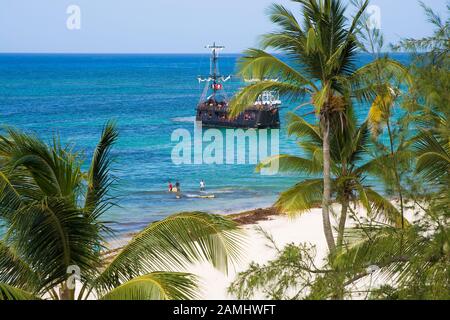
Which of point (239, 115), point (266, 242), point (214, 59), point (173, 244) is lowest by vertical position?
point (266, 242)

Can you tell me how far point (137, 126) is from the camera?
68625mm

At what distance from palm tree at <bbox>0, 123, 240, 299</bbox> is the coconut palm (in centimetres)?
491

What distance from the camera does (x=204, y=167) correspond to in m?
46.6

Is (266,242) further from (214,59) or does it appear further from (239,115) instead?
(239,115)

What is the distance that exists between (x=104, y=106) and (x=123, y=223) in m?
57.1

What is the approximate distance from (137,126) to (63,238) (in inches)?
2424

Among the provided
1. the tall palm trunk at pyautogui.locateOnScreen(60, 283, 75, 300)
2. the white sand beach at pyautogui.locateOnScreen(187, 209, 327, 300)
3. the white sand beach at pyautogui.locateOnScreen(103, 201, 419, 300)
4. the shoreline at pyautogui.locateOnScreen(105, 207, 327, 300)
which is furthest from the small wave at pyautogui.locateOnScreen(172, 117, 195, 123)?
the tall palm trunk at pyautogui.locateOnScreen(60, 283, 75, 300)

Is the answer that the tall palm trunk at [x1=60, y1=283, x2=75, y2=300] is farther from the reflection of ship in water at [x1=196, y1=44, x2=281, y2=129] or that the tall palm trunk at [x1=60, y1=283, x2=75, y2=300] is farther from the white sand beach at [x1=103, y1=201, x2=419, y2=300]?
the reflection of ship in water at [x1=196, y1=44, x2=281, y2=129]

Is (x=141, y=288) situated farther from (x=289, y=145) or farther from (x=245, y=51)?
(x=289, y=145)

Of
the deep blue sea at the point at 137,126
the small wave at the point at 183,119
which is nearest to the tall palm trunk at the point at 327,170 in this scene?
the deep blue sea at the point at 137,126

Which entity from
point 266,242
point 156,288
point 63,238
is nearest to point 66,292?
point 63,238

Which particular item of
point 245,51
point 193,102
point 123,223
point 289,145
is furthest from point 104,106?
point 245,51

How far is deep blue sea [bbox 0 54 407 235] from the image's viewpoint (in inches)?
1382

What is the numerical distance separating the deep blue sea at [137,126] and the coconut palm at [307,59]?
2823mm
